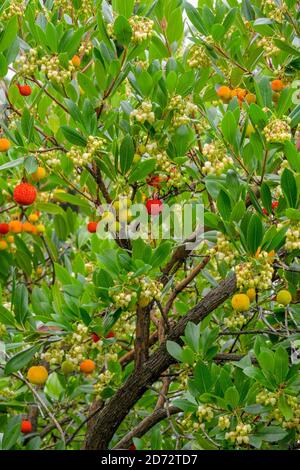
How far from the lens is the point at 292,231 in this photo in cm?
167

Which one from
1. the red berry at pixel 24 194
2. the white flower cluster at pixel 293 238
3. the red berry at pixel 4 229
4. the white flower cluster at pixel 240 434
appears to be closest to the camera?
the white flower cluster at pixel 293 238

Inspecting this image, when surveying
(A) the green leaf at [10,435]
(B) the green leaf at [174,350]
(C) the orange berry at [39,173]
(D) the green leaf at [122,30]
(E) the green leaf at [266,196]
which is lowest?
(A) the green leaf at [10,435]

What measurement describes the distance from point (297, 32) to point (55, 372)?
160cm

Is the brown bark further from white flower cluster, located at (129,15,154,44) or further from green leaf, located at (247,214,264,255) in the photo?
white flower cluster, located at (129,15,154,44)

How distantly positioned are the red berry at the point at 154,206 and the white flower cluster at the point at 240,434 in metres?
0.66

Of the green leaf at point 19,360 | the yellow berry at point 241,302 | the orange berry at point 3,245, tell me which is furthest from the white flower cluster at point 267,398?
the orange berry at point 3,245

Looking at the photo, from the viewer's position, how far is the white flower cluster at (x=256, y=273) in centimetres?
168

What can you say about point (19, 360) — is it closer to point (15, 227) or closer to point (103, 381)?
point (103, 381)

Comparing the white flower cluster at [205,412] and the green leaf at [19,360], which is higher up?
the green leaf at [19,360]

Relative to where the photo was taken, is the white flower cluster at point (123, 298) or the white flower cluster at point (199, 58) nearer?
the white flower cluster at point (123, 298)

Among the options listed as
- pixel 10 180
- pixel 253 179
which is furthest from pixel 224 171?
pixel 10 180

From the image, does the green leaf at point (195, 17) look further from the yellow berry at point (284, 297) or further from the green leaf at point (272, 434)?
the green leaf at point (272, 434)

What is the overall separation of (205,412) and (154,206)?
0.62 m

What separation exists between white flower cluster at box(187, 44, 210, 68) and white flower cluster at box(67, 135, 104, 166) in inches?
16.1
